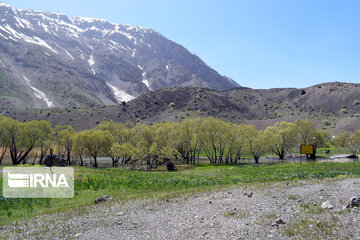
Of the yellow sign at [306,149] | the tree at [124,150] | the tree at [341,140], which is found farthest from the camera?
the tree at [341,140]

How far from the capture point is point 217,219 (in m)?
13.9

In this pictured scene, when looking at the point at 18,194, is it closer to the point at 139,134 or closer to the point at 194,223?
the point at 194,223

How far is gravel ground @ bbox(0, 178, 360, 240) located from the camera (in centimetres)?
1150

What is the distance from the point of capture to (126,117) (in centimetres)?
18712

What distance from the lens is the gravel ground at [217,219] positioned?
11.5 meters

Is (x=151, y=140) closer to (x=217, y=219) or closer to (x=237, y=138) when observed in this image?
(x=237, y=138)

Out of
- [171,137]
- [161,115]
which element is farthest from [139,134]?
[161,115]

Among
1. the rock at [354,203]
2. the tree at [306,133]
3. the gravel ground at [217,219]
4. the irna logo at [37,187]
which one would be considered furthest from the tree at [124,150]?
the tree at [306,133]

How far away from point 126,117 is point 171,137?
4599 inches

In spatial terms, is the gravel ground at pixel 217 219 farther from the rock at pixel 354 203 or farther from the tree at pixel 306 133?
the tree at pixel 306 133

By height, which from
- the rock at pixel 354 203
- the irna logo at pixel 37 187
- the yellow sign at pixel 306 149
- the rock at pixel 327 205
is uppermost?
the yellow sign at pixel 306 149

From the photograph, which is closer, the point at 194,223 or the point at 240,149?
the point at 194,223

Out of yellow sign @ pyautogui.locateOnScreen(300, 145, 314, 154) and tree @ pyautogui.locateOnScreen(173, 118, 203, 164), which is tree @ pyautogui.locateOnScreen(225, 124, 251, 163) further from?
yellow sign @ pyautogui.locateOnScreen(300, 145, 314, 154)

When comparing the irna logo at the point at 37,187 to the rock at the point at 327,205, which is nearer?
the rock at the point at 327,205
